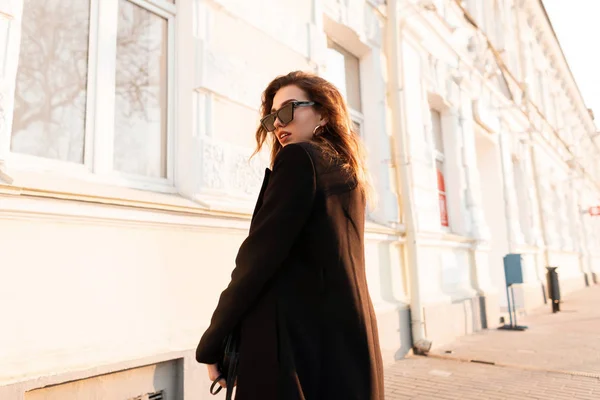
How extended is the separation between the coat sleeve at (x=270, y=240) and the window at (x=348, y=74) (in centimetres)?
437

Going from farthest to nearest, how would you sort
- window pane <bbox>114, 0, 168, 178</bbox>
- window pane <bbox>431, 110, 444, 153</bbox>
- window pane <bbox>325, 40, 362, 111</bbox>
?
window pane <bbox>431, 110, 444, 153</bbox>
window pane <bbox>325, 40, 362, 111</bbox>
window pane <bbox>114, 0, 168, 178</bbox>

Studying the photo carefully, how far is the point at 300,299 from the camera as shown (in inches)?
51.0

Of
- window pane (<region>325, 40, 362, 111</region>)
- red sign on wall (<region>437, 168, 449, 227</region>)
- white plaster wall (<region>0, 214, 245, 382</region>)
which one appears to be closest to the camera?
white plaster wall (<region>0, 214, 245, 382</region>)

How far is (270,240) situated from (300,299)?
197mm

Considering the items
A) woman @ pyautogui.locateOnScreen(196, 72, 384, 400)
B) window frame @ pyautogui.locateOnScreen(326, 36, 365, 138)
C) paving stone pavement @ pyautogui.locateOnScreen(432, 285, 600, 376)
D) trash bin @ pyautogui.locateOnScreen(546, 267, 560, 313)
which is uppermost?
window frame @ pyautogui.locateOnScreen(326, 36, 365, 138)

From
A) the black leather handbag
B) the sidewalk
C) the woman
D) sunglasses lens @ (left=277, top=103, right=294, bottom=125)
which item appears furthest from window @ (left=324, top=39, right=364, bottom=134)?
the black leather handbag

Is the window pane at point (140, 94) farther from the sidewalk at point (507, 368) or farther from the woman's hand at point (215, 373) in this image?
the sidewalk at point (507, 368)

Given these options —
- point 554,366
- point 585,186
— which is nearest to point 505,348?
point 554,366

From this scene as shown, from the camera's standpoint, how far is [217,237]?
315 centimetres

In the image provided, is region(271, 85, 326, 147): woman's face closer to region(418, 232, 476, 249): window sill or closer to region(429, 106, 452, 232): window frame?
region(418, 232, 476, 249): window sill

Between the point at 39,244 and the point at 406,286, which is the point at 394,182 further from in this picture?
the point at 39,244

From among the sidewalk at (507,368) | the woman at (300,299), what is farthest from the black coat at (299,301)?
the sidewalk at (507,368)

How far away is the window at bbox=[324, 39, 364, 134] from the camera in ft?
18.1

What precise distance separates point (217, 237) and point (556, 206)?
53.7 ft
